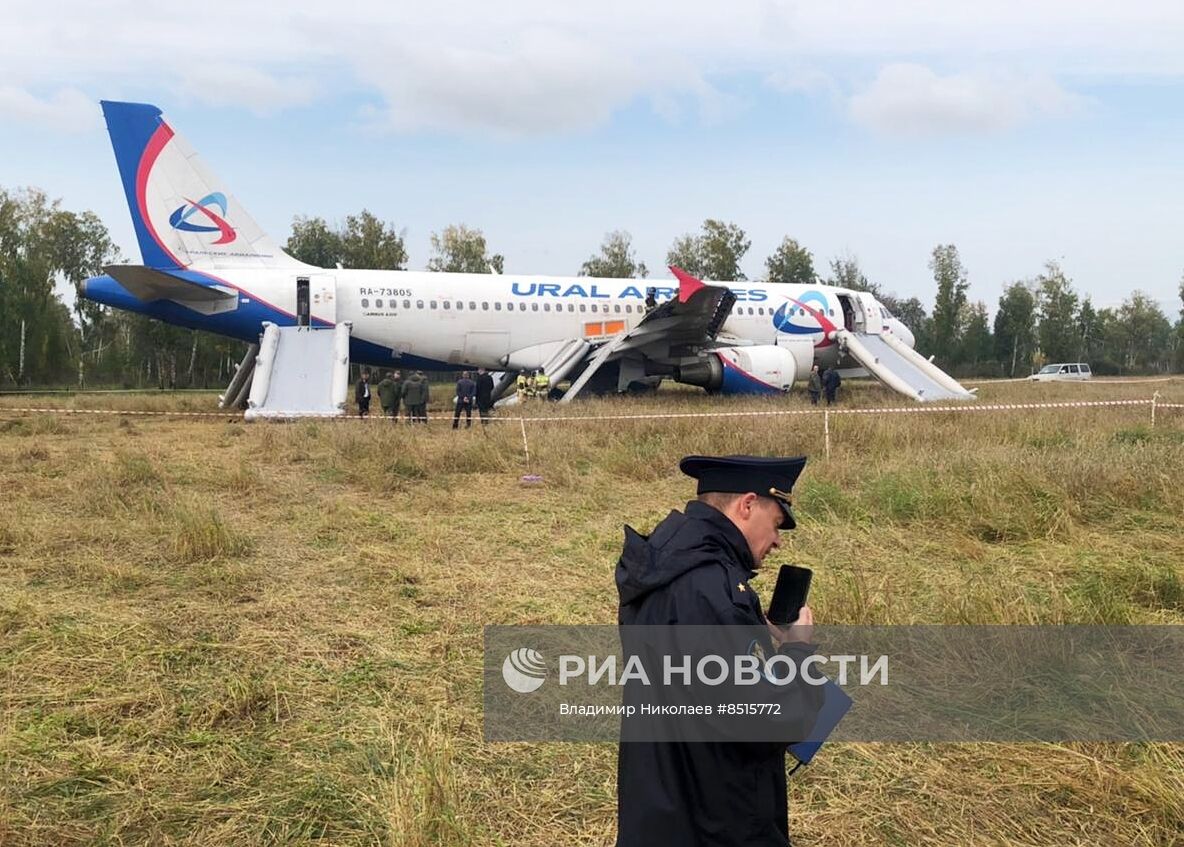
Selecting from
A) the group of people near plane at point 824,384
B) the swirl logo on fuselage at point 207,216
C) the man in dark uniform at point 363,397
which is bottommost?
the man in dark uniform at point 363,397

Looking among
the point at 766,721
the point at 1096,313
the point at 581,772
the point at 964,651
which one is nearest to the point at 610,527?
the point at 964,651

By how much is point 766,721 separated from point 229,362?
5117 cm

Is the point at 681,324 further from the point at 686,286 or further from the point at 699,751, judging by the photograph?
the point at 699,751

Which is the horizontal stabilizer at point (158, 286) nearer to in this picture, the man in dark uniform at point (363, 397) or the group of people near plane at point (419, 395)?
the man in dark uniform at point (363, 397)

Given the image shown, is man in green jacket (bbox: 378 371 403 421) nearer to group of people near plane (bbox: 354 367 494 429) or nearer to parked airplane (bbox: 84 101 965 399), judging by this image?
group of people near plane (bbox: 354 367 494 429)

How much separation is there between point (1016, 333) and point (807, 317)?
152 ft

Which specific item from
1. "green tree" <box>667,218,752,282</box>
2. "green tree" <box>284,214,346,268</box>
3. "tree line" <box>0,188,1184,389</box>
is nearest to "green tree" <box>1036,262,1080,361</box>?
"tree line" <box>0,188,1184,389</box>

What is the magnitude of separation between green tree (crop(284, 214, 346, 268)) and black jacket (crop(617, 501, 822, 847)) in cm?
5479

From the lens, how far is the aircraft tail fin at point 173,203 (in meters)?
17.3

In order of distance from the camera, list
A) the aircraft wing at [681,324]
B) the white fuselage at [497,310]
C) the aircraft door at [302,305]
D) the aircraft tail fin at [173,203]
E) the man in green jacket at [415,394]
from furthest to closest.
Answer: the aircraft wing at [681,324] < the white fuselage at [497,310] < the aircraft door at [302,305] < the aircraft tail fin at [173,203] < the man in green jacket at [415,394]

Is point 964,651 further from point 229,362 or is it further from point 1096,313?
point 1096,313

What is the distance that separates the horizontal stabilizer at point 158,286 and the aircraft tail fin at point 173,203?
2.33 ft

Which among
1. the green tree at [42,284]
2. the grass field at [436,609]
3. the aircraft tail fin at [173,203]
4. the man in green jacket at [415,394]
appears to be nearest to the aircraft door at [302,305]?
the aircraft tail fin at [173,203]

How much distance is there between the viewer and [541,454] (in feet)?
36.0
